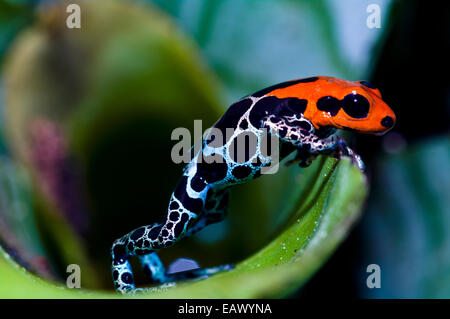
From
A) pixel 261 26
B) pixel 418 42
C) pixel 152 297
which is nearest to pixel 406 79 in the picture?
pixel 418 42

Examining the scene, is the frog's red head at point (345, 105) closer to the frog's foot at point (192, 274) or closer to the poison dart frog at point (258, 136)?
the poison dart frog at point (258, 136)

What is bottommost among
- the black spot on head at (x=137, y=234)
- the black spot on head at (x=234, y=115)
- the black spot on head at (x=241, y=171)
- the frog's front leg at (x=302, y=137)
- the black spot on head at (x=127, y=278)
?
the black spot on head at (x=127, y=278)

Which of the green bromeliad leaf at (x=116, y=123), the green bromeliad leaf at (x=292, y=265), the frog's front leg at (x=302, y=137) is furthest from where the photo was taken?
the green bromeliad leaf at (x=116, y=123)

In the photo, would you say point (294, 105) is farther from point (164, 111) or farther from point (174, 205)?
point (164, 111)

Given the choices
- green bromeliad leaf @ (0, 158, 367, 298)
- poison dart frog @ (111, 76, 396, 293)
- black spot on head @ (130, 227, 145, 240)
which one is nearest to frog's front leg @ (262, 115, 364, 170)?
poison dart frog @ (111, 76, 396, 293)

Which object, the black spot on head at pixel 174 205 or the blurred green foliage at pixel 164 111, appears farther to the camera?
the blurred green foliage at pixel 164 111

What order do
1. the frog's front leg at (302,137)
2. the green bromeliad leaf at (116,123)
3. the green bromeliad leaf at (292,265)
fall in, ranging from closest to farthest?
the green bromeliad leaf at (292,265) → the frog's front leg at (302,137) → the green bromeliad leaf at (116,123)

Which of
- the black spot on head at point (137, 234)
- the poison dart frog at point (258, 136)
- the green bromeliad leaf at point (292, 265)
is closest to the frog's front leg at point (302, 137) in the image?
the poison dart frog at point (258, 136)

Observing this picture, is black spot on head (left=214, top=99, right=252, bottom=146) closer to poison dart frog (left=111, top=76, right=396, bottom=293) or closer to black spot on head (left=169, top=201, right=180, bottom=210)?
poison dart frog (left=111, top=76, right=396, bottom=293)
